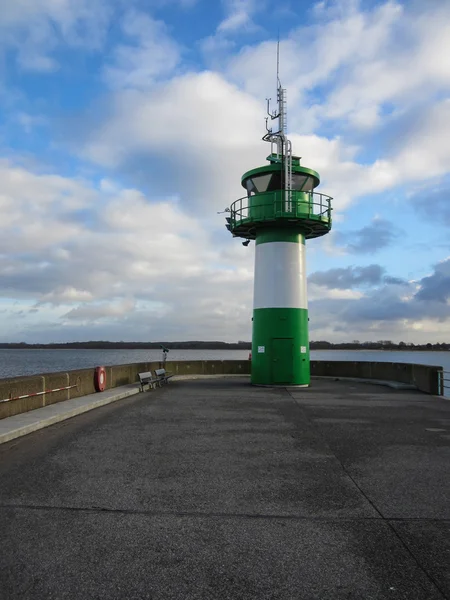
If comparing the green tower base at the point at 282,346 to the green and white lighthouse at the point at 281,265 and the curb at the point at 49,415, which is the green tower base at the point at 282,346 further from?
the curb at the point at 49,415

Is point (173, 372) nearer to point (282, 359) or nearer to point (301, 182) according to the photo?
point (282, 359)

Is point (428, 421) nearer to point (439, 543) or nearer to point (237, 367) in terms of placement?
point (439, 543)

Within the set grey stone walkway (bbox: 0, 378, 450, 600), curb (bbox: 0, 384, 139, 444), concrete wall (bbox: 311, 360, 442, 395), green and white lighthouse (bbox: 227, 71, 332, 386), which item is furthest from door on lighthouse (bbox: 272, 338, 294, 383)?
grey stone walkway (bbox: 0, 378, 450, 600)

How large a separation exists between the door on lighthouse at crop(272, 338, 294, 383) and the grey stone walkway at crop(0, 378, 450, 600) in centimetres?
884

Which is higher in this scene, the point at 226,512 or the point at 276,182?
the point at 276,182

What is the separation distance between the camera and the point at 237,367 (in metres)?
26.8

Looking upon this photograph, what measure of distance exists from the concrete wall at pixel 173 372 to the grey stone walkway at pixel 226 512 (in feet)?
4.67

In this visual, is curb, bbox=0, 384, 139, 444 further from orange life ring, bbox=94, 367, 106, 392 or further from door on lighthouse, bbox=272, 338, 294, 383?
door on lighthouse, bbox=272, 338, 294, 383

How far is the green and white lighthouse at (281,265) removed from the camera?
19.5 metres

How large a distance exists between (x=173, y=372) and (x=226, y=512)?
19.9 meters

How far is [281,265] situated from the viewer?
19734mm

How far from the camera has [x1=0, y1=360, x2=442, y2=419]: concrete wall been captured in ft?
36.8

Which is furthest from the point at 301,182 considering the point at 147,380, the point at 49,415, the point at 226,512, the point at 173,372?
the point at 226,512

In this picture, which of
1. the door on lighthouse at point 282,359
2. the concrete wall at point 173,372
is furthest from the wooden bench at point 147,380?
the door on lighthouse at point 282,359
